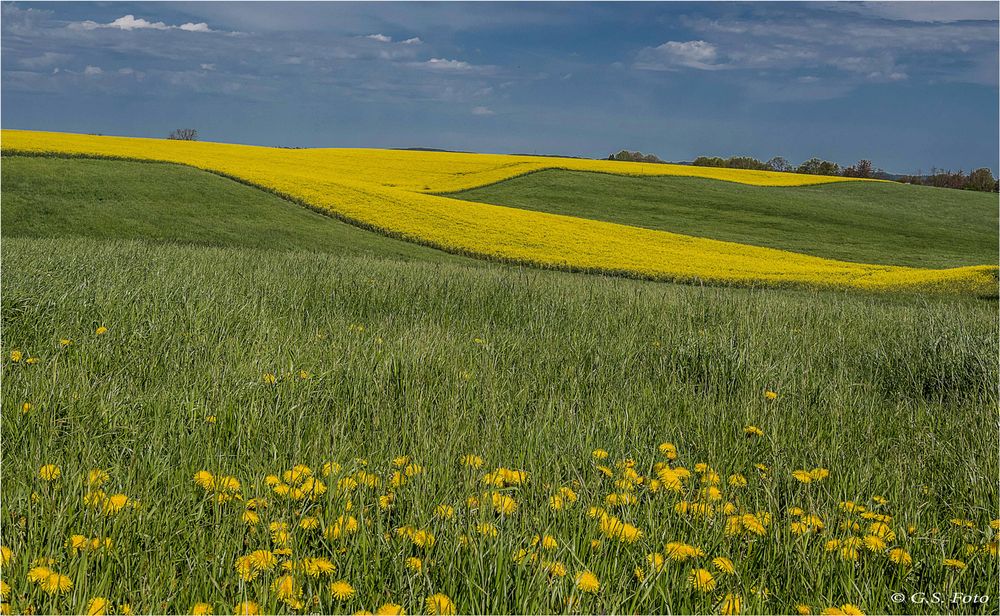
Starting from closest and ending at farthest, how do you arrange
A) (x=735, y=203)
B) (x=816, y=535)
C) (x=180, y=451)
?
(x=816, y=535) → (x=180, y=451) → (x=735, y=203)

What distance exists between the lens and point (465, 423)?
3.70 m

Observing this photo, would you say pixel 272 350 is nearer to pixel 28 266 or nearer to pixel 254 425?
pixel 254 425

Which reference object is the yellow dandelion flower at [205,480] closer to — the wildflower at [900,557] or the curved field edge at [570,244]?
the wildflower at [900,557]

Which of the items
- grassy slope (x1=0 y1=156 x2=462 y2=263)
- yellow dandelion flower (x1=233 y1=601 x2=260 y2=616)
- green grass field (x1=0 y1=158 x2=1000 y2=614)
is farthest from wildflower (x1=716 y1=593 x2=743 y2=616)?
grassy slope (x1=0 y1=156 x2=462 y2=263)

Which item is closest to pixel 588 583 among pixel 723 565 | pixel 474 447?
pixel 723 565

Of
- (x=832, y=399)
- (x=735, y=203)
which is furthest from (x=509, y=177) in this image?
(x=832, y=399)

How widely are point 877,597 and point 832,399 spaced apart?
2.47m

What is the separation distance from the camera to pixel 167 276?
7.46 meters

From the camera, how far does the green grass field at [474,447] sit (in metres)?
2.11

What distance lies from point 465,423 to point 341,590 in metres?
1.82

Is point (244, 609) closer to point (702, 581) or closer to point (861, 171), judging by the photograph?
point (702, 581)

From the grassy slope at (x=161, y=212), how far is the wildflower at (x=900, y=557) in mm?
→ 17565

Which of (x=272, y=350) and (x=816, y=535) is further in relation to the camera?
(x=272, y=350)

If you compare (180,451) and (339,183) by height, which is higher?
(339,183)
